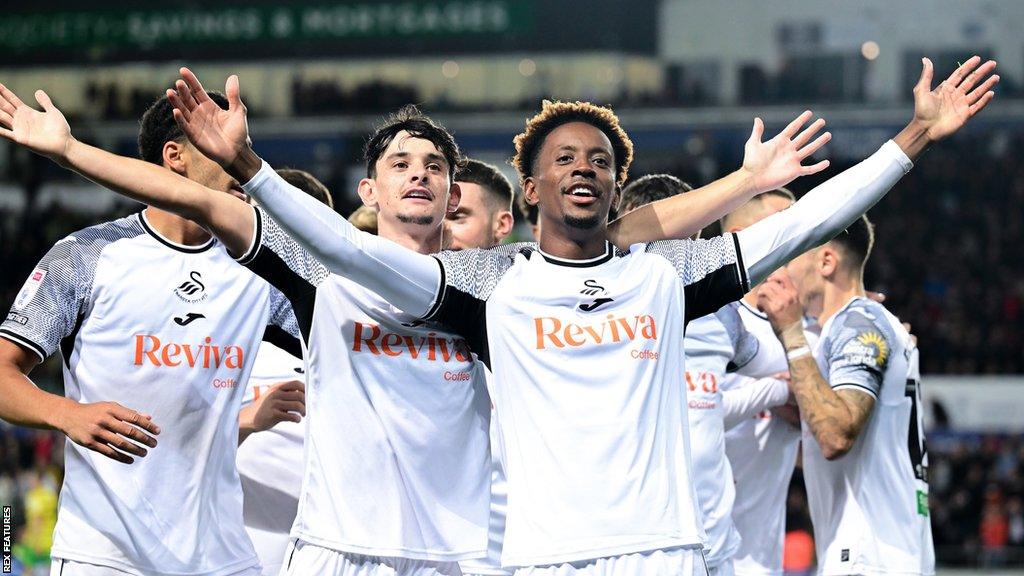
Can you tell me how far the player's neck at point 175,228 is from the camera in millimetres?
5297

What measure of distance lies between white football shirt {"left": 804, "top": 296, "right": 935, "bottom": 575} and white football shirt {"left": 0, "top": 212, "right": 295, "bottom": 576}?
2.60 meters

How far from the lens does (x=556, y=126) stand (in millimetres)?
4949

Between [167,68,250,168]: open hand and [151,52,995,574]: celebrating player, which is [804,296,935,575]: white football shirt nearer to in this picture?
[151,52,995,574]: celebrating player

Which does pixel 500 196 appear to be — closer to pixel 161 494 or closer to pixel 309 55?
pixel 161 494

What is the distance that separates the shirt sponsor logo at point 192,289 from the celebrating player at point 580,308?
2.67 feet

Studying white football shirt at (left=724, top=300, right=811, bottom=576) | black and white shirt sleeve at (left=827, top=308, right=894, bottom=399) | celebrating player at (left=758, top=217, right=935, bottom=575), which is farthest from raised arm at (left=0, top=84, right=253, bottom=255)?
white football shirt at (left=724, top=300, right=811, bottom=576)

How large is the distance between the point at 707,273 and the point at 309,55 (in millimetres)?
30339

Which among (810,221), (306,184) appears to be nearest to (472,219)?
(306,184)

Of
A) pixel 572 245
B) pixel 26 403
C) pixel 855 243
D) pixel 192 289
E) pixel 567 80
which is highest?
pixel 567 80

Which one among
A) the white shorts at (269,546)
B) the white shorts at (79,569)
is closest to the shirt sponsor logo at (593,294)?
the white shorts at (79,569)

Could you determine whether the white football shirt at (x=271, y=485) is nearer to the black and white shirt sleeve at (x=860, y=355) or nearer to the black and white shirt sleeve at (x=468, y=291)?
the black and white shirt sleeve at (x=468, y=291)

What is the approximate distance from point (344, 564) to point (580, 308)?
120 cm

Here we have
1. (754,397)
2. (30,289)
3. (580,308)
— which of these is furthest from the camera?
(754,397)

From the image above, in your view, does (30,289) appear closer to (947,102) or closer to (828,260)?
(947,102)
